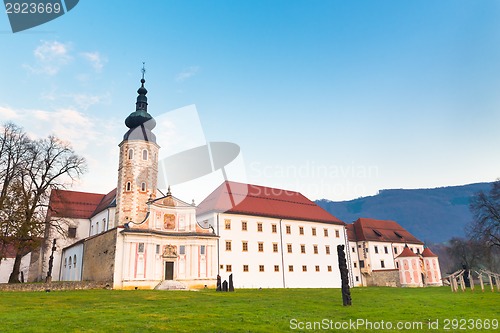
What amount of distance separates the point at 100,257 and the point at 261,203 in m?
20.6

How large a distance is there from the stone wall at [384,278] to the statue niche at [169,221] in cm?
3322

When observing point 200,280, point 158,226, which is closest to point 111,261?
point 158,226

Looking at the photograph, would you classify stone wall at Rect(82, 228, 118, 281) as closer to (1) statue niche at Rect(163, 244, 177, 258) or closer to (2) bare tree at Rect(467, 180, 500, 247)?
(1) statue niche at Rect(163, 244, 177, 258)

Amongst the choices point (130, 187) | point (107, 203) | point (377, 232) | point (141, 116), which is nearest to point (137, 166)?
point (130, 187)

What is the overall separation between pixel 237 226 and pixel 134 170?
1337 centimetres

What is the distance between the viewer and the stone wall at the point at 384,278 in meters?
56.7

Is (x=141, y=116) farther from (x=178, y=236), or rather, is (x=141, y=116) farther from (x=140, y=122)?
(x=178, y=236)

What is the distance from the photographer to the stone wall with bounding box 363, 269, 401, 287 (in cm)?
5666

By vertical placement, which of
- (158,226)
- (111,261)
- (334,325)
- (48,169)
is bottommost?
(334,325)

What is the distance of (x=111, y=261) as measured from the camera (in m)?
35.7

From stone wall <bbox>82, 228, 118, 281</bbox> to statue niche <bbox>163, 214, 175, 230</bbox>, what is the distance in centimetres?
538

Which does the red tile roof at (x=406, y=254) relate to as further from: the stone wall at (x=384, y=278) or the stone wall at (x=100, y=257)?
the stone wall at (x=100, y=257)

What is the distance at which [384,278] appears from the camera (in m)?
57.0

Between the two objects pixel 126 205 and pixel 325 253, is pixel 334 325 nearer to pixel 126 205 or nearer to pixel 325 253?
pixel 126 205
